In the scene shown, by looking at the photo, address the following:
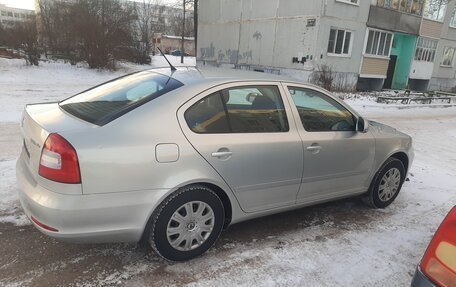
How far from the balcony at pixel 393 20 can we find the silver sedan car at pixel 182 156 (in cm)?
1937

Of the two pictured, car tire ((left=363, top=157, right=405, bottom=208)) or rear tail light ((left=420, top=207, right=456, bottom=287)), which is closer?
rear tail light ((left=420, top=207, right=456, bottom=287))

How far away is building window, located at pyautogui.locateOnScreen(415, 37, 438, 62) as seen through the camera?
2506cm

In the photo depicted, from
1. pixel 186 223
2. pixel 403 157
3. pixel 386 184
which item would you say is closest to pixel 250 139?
pixel 186 223

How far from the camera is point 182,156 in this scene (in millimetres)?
2857

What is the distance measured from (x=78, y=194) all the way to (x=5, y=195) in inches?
83.4

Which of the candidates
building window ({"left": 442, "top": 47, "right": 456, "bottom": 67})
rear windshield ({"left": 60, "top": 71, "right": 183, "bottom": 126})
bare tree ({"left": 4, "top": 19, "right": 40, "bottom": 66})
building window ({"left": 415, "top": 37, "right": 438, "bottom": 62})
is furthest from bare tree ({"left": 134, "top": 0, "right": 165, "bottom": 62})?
rear windshield ({"left": 60, "top": 71, "right": 183, "bottom": 126})

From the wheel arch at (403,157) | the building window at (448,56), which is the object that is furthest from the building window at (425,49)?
the wheel arch at (403,157)

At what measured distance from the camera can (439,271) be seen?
79.4 inches

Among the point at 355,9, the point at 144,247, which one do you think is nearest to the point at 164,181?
the point at 144,247

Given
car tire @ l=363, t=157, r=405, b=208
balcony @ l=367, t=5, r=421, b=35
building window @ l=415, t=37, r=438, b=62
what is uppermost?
balcony @ l=367, t=5, r=421, b=35

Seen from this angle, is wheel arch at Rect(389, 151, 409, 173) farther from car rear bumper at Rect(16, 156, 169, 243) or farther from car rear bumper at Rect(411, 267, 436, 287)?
car rear bumper at Rect(16, 156, 169, 243)

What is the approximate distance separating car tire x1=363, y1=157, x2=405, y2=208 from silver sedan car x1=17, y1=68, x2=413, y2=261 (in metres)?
0.42

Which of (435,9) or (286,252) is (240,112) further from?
(435,9)

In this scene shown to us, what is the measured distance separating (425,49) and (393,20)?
5.24 meters
